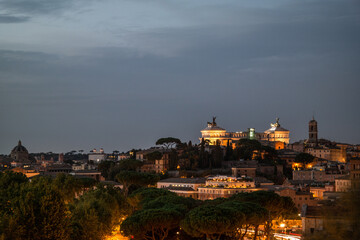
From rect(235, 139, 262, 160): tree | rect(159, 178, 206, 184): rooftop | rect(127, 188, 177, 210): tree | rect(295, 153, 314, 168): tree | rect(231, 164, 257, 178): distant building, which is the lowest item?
rect(127, 188, 177, 210): tree

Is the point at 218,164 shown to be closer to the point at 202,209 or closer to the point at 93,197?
the point at 93,197

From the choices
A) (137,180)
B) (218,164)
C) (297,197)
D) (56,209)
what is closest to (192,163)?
(218,164)

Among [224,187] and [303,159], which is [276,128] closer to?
[303,159]

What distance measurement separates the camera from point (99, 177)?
116 m

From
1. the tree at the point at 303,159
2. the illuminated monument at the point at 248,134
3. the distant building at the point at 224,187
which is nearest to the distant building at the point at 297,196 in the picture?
the distant building at the point at 224,187

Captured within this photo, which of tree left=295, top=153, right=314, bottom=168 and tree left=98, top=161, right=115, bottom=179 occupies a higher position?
tree left=295, top=153, right=314, bottom=168

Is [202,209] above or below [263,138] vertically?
below

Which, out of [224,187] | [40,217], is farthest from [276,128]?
[40,217]

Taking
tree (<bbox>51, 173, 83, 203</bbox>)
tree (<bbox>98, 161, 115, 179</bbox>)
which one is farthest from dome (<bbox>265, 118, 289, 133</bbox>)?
tree (<bbox>51, 173, 83, 203</bbox>)

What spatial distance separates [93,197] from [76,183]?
18819 mm

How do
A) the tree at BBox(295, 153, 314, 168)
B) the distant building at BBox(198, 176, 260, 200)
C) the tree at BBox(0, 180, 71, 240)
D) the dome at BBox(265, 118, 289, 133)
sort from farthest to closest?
the dome at BBox(265, 118, 289, 133) → the tree at BBox(295, 153, 314, 168) → the distant building at BBox(198, 176, 260, 200) → the tree at BBox(0, 180, 71, 240)

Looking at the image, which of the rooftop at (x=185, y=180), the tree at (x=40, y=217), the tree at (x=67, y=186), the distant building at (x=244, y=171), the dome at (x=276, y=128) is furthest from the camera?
the dome at (x=276, y=128)

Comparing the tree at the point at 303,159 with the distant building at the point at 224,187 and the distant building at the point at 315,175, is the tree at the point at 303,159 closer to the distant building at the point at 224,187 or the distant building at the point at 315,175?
the distant building at the point at 315,175

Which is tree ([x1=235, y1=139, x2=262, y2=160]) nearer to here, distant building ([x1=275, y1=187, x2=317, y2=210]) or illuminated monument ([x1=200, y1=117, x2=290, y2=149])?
illuminated monument ([x1=200, y1=117, x2=290, y2=149])
